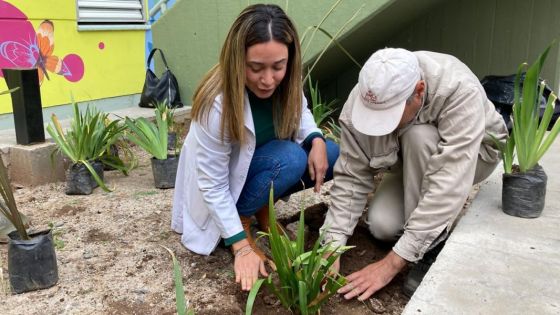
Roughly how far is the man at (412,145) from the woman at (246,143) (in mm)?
210

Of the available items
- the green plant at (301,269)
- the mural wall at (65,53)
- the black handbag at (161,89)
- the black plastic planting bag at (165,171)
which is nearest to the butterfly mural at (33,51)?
the mural wall at (65,53)

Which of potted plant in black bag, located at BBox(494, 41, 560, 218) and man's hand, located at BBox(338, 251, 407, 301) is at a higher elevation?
potted plant in black bag, located at BBox(494, 41, 560, 218)

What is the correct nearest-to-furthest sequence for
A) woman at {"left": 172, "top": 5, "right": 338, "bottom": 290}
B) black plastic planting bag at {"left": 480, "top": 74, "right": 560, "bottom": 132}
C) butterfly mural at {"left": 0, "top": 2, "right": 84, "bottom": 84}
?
woman at {"left": 172, "top": 5, "right": 338, "bottom": 290} < black plastic planting bag at {"left": 480, "top": 74, "right": 560, "bottom": 132} < butterfly mural at {"left": 0, "top": 2, "right": 84, "bottom": 84}

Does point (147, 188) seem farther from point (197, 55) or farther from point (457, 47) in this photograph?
point (457, 47)

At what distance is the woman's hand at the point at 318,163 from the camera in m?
1.96

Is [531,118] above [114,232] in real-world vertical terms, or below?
above

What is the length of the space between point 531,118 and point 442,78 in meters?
0.43

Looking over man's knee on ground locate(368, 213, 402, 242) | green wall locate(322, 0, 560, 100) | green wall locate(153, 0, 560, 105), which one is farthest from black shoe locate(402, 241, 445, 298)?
green wall locate(322, 0, 560, 100)

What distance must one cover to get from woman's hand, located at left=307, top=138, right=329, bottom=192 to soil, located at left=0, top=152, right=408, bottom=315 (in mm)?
230

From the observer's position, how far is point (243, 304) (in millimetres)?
1641

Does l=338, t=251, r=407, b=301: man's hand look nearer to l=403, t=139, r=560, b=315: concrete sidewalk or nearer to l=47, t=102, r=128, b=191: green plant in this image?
l=403, t=139, r=560, b=315: concrete sidewalk

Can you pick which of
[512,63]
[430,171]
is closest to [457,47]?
[512,63]

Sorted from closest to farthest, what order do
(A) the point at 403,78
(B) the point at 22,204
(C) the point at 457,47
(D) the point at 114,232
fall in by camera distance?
(A) the point at 403,78 → (D) the point at 114,232 → (B) the point at 22,204 → (C) the point at 457,47

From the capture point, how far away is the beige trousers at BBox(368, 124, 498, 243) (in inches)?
67.0
